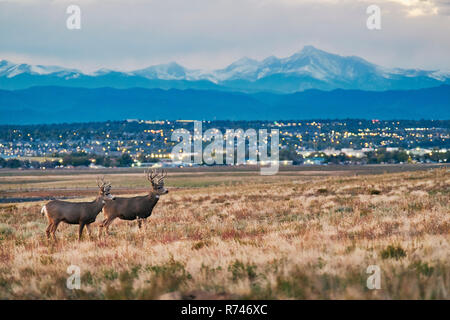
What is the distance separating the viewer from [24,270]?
42.1 feet

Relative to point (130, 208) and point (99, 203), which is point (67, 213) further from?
point (130, 208)

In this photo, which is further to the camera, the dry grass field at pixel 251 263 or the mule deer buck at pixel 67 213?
the mule deer buck at pixel 67 213

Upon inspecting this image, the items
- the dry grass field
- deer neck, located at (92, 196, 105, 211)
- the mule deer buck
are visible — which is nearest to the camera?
the dry grass field

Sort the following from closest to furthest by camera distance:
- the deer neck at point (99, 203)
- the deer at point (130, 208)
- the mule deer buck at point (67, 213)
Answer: the mule deer buck at point (67, 213) < the deer neck at point (99, 203) < the deer at point (130, 208)

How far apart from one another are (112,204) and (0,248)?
4727 millimetres

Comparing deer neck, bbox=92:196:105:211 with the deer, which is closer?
deer neck, bbox=92:196:105:211

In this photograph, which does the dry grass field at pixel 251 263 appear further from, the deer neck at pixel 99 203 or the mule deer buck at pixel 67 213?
the deer neck at pixel 99 203

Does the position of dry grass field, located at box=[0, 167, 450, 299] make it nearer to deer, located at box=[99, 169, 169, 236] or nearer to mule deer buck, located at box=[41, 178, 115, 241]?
mule deer buck, located at box=[41, 178, 115, 241]

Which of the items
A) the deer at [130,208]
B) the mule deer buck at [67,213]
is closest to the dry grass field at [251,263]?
the mule deer buck at [67,213]

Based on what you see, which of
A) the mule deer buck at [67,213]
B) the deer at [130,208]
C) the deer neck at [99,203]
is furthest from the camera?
the deer at [130,208]

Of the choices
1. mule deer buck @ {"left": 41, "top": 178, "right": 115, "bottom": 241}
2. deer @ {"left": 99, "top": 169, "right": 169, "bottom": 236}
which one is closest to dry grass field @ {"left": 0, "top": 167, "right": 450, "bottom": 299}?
mule deer buck @ {"left": 41, "top": 178, "right": 115, "bottom": 241}

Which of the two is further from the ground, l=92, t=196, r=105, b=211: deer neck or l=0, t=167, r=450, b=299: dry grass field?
l=92, t=196, r=105, b=211: deer neck

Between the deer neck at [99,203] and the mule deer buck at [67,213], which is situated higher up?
the deer neck at [99,203]

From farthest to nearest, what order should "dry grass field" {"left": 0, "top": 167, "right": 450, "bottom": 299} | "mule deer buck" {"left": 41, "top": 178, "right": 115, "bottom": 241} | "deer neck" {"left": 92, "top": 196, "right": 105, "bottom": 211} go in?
"deer neck" {"left": 92, "top": 196, "right": 105, "bottom": 211} < "mule deer buck" {"left": 41, "top": 178, "right": 115, "bottom": 241} < "dry grass field" {"left": 0, "top": 167, "right": 450, "bottom": 299}
